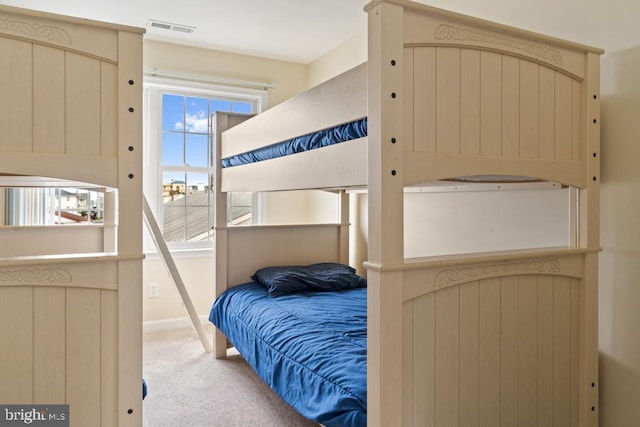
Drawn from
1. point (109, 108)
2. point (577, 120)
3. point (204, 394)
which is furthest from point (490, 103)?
point (204, 394)

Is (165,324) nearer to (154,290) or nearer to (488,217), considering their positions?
(154,290)

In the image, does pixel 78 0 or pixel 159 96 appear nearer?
pixel 78 0

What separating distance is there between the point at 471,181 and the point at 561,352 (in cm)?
66

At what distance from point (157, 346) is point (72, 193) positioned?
1.36m

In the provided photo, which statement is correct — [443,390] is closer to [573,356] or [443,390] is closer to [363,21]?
[573,356]

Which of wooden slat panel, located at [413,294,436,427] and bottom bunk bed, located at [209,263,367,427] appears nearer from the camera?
wooden slat panel, located at [413,294,436,427]

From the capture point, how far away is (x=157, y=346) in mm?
3318

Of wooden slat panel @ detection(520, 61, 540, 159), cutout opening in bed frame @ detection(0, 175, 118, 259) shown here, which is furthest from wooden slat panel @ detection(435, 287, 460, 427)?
cutout opening in bed frame @ detection(0, 175, 118, 259)

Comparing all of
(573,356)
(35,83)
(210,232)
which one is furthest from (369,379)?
(210,232)

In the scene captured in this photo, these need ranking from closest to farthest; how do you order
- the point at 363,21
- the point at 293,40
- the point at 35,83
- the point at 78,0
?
the point at 35,83 → the point at 78,0 → the point at 363,21 → the point at 293,40

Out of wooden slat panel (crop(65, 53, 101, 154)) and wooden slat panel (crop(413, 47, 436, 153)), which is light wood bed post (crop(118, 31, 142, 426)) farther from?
wooden slat panel (crop(413, 47, 436, 153))

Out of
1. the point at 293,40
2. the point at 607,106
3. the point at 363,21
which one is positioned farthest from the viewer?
the point at 293,40

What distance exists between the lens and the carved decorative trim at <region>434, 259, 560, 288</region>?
1.26 meters

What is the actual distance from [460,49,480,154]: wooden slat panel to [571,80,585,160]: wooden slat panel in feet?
1.41
